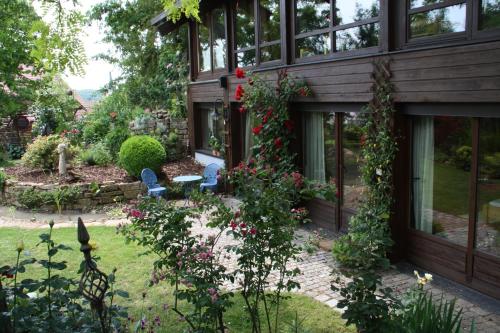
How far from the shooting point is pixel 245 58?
10.4 metres

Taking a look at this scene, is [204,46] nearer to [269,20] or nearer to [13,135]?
[269,20]

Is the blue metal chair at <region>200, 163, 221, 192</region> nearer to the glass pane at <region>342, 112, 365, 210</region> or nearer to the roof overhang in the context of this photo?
the roof overhang

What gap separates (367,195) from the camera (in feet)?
21.3

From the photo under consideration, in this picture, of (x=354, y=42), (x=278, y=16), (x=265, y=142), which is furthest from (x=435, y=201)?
(x=278, y=16)

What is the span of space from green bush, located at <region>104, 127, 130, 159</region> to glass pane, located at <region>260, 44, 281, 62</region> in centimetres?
550

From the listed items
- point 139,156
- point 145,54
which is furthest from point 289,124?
point 145,54

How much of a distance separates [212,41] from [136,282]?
7877 millimetres

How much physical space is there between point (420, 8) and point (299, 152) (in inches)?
141

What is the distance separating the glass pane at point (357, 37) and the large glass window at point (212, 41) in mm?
4453

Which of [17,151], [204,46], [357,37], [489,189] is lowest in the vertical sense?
[17,151]

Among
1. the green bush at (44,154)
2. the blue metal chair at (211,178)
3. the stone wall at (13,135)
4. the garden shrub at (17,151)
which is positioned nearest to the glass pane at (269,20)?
the blue metal chair at (211,178)

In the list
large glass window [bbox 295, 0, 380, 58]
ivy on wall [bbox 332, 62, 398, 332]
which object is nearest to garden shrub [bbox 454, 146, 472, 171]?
ivy on wall [bbox 332, 62, 398, 332]

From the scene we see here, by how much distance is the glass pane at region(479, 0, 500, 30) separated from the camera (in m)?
4.82

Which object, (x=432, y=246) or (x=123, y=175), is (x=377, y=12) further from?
(x=123, y=175)
